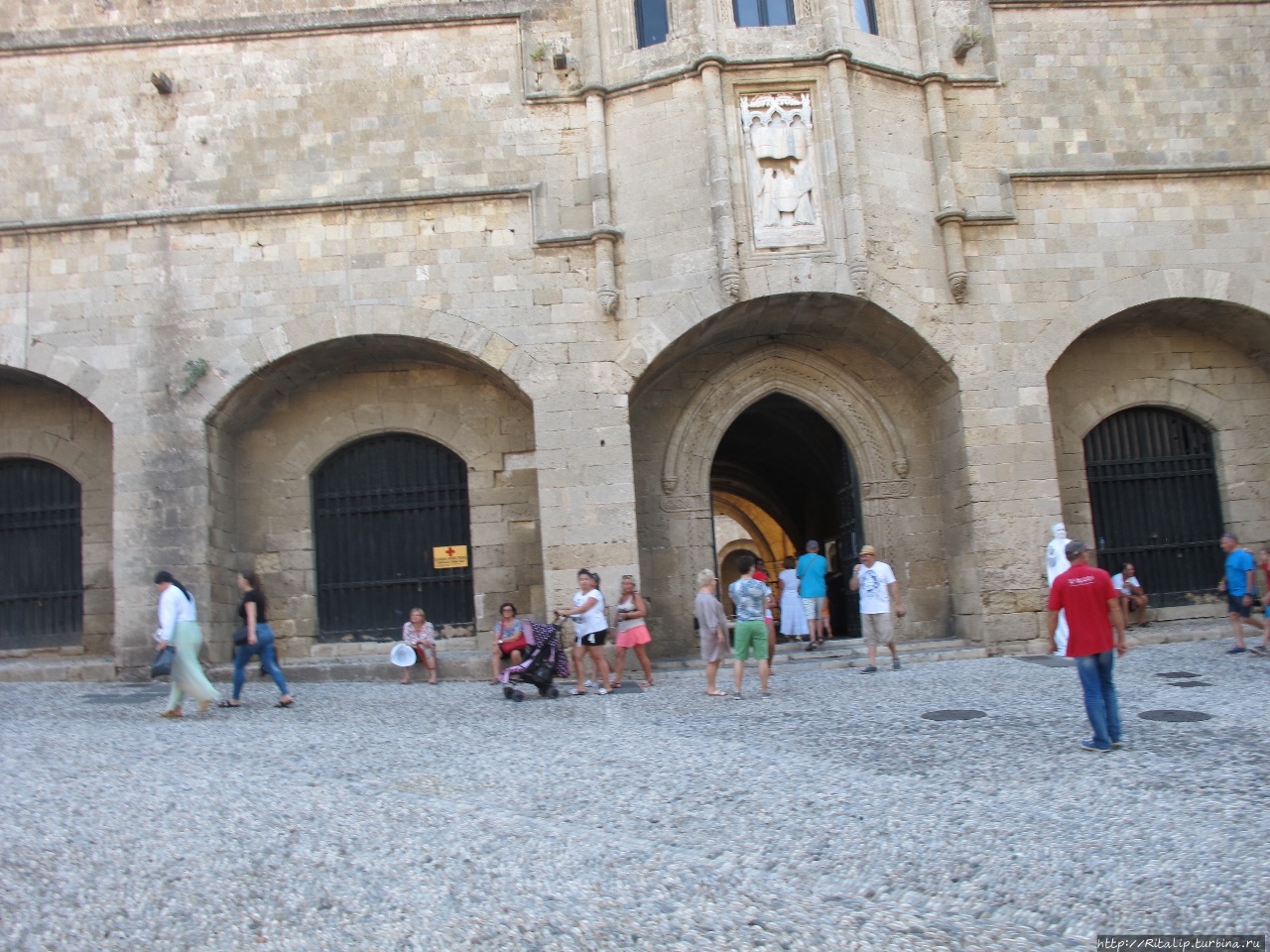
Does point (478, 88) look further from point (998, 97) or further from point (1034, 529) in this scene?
point (1034, 529)

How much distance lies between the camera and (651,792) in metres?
5.76

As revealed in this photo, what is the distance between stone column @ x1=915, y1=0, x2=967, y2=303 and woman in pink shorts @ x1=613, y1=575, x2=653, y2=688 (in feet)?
16.9

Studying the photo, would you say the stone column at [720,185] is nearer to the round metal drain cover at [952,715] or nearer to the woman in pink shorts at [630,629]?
the woman in pink shorts at [630,629]

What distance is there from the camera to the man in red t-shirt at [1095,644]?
6.37 meters

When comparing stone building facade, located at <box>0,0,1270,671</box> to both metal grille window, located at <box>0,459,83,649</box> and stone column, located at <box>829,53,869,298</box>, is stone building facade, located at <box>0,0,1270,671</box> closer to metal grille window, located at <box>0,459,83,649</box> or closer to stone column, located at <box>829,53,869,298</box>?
stone column, located at <box>829,53,869,298</box>

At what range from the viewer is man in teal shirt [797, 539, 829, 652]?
12461mm

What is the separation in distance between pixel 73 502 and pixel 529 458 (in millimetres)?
5520

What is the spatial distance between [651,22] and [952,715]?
887cm

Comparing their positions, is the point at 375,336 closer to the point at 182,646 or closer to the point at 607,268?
the point at 607,268

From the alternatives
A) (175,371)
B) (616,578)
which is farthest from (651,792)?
(175,371)

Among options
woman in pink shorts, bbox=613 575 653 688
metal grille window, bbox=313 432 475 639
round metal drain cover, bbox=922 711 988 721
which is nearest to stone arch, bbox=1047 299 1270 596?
round metal drain cover, bbox=922 711 988 721

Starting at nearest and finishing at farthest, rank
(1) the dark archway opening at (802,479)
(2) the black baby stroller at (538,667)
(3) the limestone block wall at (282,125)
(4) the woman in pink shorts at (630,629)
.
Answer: (2) the black baby stroller at (538,667) → (4) the woman in pink shorts at (630,629) → (3) the limestone block wall at (282,125) → (1) the dark archway opening at (802,479)

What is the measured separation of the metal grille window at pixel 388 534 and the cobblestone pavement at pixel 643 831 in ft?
14.1

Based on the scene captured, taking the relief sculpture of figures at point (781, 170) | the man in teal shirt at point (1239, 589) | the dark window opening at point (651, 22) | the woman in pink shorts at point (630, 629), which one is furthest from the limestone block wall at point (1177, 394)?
the dark window opening at point (651, 22)
